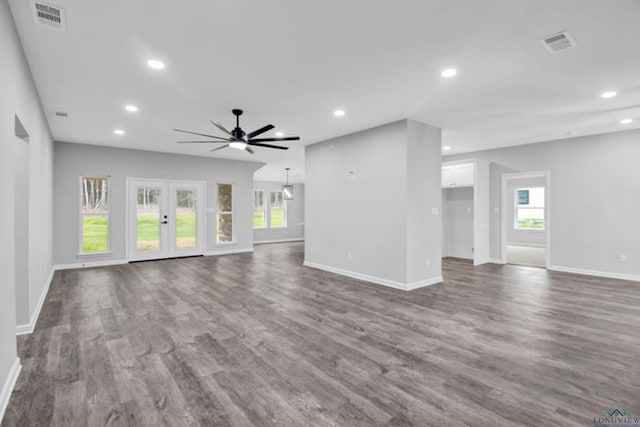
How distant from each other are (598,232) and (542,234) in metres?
5.19

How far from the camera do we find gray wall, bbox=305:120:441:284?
516cm

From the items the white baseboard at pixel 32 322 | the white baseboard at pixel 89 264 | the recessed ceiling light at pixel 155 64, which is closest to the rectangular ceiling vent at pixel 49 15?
the recessed ceiling light at pixel 155 64

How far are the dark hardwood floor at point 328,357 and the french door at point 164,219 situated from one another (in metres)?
2.97

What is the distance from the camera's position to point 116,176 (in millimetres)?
7535

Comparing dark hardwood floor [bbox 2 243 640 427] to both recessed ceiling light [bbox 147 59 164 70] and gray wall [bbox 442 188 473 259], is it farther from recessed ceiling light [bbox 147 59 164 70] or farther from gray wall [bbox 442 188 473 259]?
gray wall [bbox 442 188 473 259]

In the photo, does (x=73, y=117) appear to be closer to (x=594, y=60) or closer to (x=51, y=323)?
(x=51, y=323)

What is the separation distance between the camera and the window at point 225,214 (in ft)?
30.2

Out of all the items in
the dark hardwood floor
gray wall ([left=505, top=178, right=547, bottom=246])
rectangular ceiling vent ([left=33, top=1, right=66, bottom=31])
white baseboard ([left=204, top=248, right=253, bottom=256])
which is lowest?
the dark hardwood floor

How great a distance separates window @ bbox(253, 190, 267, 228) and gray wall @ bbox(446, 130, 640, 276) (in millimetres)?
8868

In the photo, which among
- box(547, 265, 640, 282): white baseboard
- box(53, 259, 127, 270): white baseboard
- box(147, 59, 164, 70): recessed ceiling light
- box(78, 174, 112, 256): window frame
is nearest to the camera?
box(147, 59, 164, 70): recessed ceiling light

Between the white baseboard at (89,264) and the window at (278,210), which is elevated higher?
the window at (278,210)

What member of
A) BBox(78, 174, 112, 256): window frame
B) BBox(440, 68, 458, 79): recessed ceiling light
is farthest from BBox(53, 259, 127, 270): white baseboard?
BBox(440, 68, 458, 79): recessed ceiling light

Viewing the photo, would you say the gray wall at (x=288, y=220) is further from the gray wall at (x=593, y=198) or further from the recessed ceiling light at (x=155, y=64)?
the recessed ceiling light at (x=155, y=64)

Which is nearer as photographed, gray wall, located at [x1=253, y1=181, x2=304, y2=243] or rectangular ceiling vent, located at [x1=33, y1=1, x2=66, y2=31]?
rectangular ceiling vent, located at [x1=33, y1=1, x2=66, y2=31]
